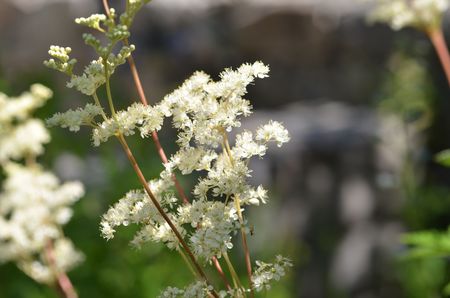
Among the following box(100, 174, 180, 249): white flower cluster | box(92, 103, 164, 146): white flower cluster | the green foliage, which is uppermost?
the green foliage

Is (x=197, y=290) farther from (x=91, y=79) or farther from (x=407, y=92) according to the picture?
(x=407, y=92)

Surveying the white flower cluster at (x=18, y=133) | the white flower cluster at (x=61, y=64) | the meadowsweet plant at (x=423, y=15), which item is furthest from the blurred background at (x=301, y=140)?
the white flower cluster at (x=61, y=64)

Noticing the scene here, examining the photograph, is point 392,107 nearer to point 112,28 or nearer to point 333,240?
point 333,240

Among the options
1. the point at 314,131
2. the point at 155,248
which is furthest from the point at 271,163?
the point at 155,248

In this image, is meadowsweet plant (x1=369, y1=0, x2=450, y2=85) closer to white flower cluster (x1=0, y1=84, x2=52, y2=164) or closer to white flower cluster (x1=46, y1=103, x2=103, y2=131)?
white flower cluster (x1=0, y1=84, x2=52, y2=164)

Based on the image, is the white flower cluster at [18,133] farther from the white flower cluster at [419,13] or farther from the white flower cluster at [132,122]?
the white flower cluster at [419,13]

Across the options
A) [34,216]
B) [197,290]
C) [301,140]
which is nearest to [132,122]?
[197,290]

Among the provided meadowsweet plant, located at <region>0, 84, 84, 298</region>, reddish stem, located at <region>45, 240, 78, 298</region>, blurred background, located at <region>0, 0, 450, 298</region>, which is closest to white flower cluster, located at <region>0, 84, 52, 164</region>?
meadowsweet plant, located at <region>0, 84, 84, 298</region>
